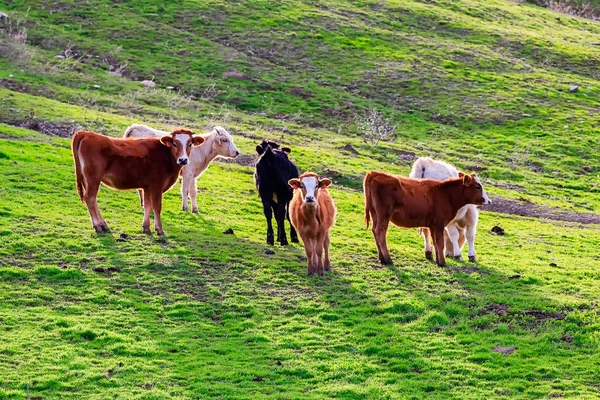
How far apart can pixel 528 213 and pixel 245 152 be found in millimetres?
9771

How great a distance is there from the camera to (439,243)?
19.1 m

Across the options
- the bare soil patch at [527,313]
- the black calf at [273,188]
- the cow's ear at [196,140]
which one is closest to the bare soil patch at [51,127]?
the cow's ear at [196,140]

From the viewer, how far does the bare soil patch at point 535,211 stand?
29.9 metres

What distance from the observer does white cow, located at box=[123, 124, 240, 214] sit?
23578 millimetres

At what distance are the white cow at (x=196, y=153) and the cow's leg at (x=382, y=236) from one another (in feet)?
20.1

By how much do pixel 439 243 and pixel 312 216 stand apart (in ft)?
10.2

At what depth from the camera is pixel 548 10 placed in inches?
2758

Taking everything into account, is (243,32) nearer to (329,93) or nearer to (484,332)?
(329,93)

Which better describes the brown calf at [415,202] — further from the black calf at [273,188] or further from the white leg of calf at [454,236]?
the black calf at [273,188]

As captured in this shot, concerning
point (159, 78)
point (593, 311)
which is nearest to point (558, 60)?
point (159, 78)

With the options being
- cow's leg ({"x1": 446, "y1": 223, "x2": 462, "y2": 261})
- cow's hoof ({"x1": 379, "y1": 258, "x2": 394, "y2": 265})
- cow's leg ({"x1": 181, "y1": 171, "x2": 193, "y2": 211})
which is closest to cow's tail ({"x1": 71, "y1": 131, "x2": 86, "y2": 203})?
cow's leg ({"x1": 181, "y1": 171, "x2": 193, "y2": 211})

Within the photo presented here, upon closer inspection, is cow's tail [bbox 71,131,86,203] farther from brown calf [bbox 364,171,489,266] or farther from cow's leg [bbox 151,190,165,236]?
brown calf [bbox 364,171,489,266]

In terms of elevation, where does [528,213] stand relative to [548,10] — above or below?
below

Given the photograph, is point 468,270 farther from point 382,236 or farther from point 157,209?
point 157,209
